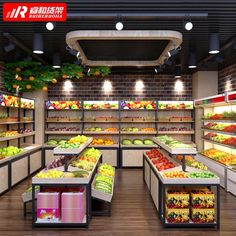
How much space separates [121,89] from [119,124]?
1.37 metres

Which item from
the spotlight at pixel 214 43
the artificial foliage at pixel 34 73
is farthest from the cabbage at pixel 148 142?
the spotlight at pixel 214 43

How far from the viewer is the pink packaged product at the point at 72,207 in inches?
200

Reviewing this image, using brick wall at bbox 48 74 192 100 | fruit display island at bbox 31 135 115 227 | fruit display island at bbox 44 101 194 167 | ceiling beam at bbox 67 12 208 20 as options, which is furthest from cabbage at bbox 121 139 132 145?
ceiling beam at bbox 67 12 208 20

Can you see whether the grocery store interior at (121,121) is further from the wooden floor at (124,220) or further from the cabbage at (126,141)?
the cabbage at (126,141)

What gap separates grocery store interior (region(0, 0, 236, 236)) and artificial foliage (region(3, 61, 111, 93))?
3 centimetres

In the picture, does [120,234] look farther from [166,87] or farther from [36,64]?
[166,87]

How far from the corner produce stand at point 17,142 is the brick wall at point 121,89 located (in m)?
1.53

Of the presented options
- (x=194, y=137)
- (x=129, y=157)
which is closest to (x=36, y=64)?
(x=129, y=157)

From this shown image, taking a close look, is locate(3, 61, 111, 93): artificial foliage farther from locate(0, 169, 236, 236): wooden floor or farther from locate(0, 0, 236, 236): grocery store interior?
locate(0, 169, 236, 236): wooden floor

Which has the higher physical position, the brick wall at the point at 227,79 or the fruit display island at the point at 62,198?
the brick wall at the point at 227,79

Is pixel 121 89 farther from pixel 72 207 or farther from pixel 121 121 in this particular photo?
pixel 72 207

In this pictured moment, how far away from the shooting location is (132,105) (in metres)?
11.5

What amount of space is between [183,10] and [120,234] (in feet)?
12.5

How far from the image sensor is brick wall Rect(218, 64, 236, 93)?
9891 millimetres
